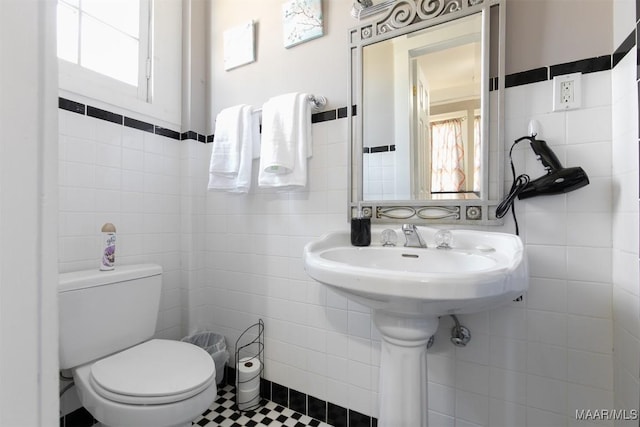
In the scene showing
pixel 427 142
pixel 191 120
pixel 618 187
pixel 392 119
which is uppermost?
pixel 191 120

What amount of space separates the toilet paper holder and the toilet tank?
0.44 m

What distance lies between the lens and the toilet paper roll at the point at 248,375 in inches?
55.1

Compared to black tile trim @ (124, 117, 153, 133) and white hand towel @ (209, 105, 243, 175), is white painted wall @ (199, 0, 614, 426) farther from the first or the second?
black tile trim @ (124, 117, 153, 133)

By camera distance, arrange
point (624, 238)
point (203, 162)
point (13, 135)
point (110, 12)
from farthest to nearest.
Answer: point (203, 162), point (110, 12), point (624, 238), point (13, 135)

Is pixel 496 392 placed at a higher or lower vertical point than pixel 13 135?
lower

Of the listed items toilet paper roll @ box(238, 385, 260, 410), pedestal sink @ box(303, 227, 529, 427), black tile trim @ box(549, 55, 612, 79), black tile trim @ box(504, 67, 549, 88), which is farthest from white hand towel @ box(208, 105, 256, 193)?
black tile trim @ box(549, 55, 612, 79)

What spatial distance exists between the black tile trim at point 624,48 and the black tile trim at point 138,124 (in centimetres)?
184

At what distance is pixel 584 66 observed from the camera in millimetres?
898

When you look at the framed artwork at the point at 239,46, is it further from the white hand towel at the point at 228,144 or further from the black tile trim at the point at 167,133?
the black tile trim at the point at 167,133

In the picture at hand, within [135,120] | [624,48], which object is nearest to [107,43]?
[135,120]

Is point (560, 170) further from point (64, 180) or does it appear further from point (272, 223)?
point (64, 180)

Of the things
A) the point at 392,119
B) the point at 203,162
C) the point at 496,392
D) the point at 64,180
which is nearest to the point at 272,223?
the point at 203,162

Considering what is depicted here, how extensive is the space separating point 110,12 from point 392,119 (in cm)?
148

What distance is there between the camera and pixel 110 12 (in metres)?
1.46
